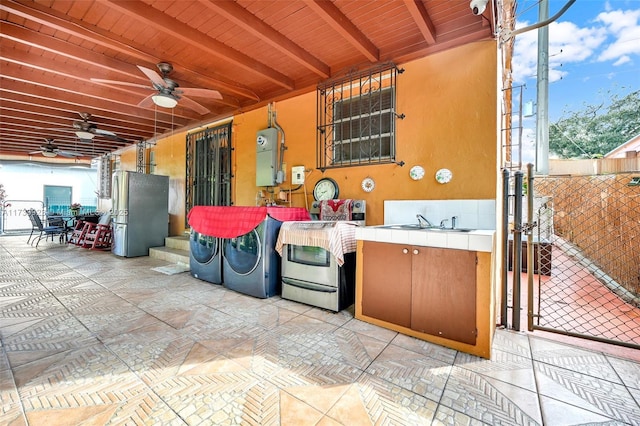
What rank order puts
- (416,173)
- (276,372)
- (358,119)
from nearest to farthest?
(276,372) < (416,173) < (358,119)

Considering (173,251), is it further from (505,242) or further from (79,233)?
(505,242)

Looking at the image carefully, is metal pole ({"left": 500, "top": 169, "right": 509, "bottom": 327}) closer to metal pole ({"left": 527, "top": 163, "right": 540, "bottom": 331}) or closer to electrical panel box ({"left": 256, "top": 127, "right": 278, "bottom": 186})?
metal pole ({"left": 527, "top": 163, "right": 540, "bottom": 331})

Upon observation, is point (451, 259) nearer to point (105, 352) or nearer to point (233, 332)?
point (233, 332)

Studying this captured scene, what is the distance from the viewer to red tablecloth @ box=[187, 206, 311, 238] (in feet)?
10.2

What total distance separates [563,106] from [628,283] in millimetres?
12429

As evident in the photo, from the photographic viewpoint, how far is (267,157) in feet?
13.9

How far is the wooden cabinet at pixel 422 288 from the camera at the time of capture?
1938mm

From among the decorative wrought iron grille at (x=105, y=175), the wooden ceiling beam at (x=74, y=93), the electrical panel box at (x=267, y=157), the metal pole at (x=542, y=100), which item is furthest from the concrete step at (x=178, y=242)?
the metal pole at (x=542, y=100)

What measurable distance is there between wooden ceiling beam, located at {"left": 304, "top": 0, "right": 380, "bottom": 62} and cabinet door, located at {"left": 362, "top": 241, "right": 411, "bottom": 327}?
84.8 inches

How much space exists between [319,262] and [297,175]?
1.71 m

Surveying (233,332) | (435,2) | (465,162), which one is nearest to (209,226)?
(233,332)

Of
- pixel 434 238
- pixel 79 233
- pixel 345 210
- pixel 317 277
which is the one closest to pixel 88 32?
pixel 345 210

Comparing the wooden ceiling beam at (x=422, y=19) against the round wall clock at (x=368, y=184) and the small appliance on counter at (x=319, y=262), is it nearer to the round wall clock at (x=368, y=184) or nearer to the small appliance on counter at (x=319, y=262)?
the round wall clock at (x=368, y=184)

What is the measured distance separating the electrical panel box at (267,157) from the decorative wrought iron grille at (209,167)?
117 cm
